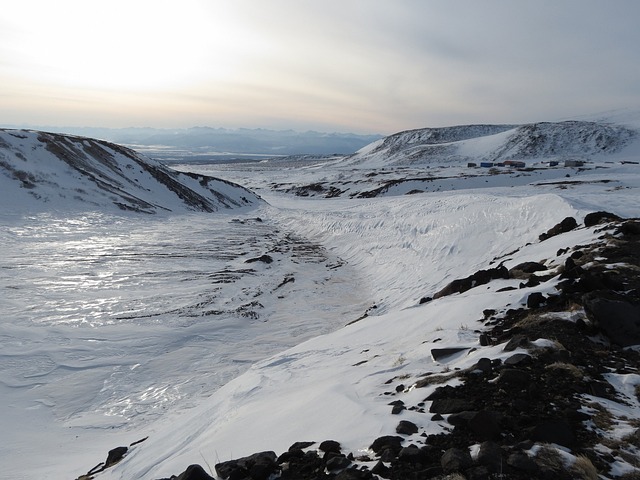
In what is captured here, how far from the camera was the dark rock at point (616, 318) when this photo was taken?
632 centimetres

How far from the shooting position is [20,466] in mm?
7746

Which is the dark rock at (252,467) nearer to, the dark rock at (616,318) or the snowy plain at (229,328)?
the snowy plain at (229,328)

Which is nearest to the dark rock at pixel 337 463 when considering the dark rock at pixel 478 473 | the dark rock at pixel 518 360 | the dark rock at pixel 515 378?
the dark rock at pixel 478 473

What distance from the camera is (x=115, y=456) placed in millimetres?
7266

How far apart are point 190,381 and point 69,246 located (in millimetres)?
20750

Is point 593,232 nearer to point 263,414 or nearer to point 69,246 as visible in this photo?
point 263,414

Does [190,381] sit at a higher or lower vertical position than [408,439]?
lower

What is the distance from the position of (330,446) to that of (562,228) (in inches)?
541

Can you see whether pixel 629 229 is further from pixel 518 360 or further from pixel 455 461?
pixel 455 461

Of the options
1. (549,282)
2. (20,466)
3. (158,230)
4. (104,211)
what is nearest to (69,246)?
(158,230)

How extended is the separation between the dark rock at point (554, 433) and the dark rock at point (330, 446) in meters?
1.95

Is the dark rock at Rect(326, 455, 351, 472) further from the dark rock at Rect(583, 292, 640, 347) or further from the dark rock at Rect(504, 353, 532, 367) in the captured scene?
the dark rock at Rect(583, 292, 640, 347)

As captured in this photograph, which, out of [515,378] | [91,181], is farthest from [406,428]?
[91,181]

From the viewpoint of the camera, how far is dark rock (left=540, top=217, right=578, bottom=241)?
49.1ft
